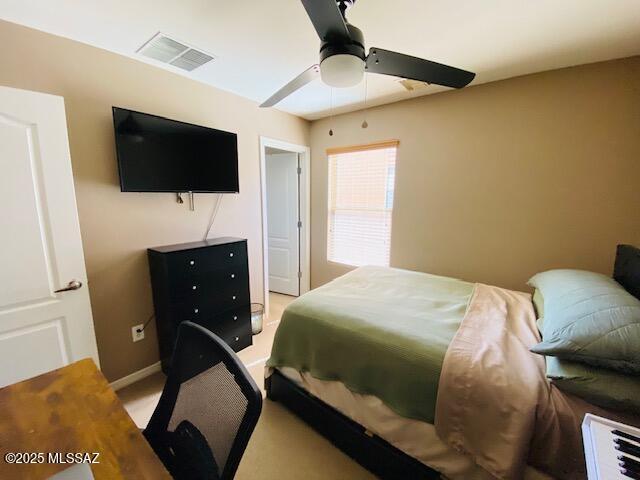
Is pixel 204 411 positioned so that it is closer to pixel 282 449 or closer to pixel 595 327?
pixel 282 449

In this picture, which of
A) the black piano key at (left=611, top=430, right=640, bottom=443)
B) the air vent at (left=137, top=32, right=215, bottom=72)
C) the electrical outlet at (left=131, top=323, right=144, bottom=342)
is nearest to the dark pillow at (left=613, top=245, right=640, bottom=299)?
the black piano key at (left=611, top=430, right=640, bottom=443)

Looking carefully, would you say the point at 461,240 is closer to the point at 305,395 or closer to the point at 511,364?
the point at 511,364

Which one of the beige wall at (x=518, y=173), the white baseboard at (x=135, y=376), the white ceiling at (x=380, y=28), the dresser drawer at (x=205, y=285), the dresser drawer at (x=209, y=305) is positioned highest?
the white ceiling at (x=380, y=28)

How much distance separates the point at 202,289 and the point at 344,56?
1942 millimetres

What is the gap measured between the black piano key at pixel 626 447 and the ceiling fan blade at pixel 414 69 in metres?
1.57

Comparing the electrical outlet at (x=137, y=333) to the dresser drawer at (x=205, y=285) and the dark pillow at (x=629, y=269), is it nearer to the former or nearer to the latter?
the dresser drawer at (x=205, y=285)

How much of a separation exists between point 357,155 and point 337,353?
2.44 m

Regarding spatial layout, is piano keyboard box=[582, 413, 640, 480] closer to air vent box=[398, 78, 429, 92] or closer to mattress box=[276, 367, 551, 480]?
mattress box=[276, 367, 551, 480]

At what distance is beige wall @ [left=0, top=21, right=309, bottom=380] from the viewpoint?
158 centimetres

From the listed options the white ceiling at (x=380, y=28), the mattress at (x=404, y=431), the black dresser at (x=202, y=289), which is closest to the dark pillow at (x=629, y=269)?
the mattress at (x=404, y=431)

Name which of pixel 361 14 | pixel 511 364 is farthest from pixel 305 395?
pixel 361 14

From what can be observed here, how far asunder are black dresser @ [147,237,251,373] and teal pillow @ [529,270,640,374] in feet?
7.11

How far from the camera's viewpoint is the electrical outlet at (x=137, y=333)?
81.2 inches

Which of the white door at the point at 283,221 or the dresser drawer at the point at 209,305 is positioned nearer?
the dresser drawer at the point at 209,305
